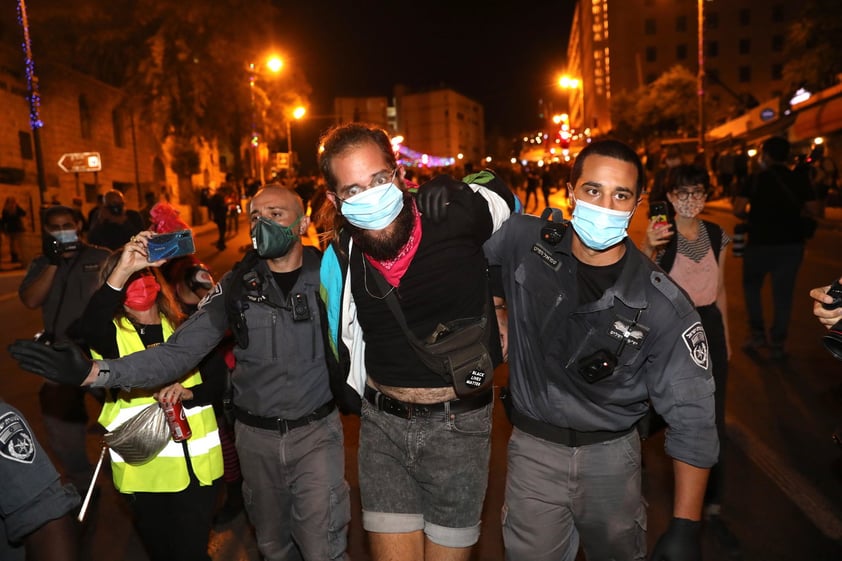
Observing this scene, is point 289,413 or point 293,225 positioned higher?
point 293,225

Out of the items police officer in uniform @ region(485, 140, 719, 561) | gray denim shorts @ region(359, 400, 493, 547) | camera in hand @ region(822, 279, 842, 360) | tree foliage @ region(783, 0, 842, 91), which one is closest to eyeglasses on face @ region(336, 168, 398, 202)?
police officer in uniform @ region(485, 140, 719, 561)

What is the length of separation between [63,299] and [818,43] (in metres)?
36.0

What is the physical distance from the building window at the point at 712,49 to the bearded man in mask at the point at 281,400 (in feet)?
313

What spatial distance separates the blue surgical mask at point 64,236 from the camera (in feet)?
17.5

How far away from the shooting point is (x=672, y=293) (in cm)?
274

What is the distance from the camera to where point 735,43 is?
8656 cm

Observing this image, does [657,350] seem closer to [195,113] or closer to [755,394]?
[755,394]

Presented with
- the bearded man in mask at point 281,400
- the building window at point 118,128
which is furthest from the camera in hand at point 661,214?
the building window at point 118,128

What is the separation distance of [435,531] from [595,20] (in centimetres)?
10063

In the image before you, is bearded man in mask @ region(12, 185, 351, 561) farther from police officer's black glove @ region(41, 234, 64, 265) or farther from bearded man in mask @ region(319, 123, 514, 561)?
police officer's black glove @ region(41, 234, 64, 265)

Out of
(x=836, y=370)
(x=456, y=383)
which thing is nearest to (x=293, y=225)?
(x=456, y=383)

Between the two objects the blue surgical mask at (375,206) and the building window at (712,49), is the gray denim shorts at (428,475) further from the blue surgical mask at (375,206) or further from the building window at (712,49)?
the building window at (712,49)

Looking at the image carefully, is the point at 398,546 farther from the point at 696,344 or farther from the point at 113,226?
the point at 113,226

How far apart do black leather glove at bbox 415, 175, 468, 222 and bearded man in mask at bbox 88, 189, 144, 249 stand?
18.7 ft
